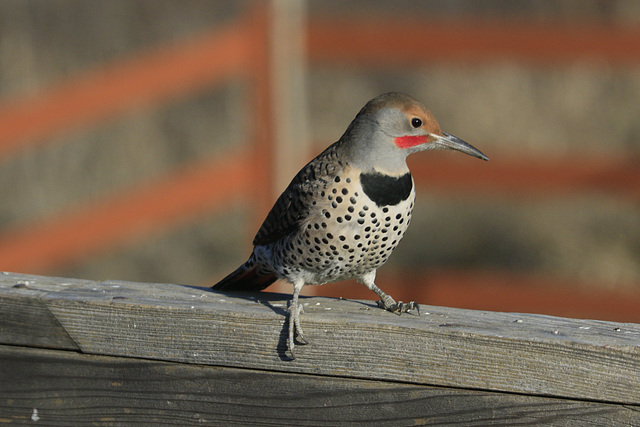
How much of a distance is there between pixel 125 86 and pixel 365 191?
3.14 metres

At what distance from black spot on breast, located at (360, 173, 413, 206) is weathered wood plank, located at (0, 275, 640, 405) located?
0.44 metres

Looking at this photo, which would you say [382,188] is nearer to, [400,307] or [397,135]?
[397,135]

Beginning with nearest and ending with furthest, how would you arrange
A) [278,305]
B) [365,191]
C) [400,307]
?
1. [278,305]
2. [400,307]
3. [365,191]

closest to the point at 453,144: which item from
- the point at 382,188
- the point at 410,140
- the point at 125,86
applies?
the point at 410,140

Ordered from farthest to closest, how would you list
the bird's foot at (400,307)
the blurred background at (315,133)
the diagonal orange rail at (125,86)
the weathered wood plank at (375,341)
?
the blurred background at (315,133) → the diagonal orange rail at (125,86) → the bird's foot at (400,307) → the weathered wood plank at (375,341)

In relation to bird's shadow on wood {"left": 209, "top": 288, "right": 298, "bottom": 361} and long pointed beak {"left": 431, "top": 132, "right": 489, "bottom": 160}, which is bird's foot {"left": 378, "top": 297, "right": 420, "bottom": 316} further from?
long pointed beak {"left": 431, "top": 132, "right": 489, "bottom": 160}

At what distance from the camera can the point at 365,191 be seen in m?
2.76

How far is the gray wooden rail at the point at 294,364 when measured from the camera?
1981 millimetres

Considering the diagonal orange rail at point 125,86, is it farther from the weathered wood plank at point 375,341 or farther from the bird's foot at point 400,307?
the bird's foot at point 400,307

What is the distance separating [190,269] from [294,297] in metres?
6.94

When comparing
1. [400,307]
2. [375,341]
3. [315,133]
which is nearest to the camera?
[375,341]

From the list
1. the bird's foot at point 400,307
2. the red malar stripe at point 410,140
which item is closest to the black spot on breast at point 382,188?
the red malar stripe at point 410,140

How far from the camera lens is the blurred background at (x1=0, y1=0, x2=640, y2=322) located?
18.0 ft

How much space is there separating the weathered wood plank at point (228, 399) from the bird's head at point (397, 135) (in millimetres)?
888
